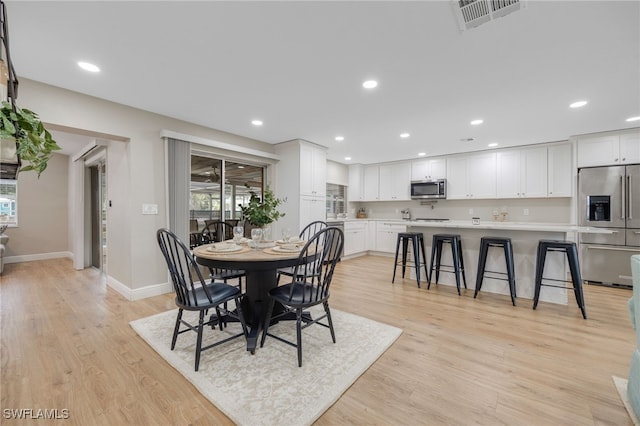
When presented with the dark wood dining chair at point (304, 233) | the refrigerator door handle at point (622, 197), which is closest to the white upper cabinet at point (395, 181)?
the dark wood dining chair at point (304, 233)

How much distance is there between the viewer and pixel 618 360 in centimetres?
203

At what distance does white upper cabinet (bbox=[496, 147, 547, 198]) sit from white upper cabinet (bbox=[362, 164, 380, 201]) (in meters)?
2.63

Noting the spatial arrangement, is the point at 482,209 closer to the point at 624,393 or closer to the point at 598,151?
the point at 598,151

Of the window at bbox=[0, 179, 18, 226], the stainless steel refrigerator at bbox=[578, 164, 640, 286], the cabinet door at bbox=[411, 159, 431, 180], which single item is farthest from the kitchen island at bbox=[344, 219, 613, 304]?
the window at bbox=[0, 179, 18, 226]

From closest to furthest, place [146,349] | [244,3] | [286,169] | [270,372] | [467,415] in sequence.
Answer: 1. [467,415]
2. [244,3]
3. [270,372]
4. [146,349]
5. [286,169]

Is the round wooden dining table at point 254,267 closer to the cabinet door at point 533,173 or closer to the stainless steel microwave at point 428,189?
the stainless steel microwave at point 428,189

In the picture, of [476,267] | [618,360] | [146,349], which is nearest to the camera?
[618,360]

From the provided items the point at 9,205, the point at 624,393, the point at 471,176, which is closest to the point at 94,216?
the point at 9,205

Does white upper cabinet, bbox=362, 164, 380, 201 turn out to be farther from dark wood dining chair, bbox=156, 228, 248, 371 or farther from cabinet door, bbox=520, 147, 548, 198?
dark wood dining chair, bbox=156, 228, 248, 371

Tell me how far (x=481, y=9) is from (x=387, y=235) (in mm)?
5139

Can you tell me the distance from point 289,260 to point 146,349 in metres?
1.37

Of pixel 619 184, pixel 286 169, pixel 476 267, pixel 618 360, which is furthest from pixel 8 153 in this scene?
pixel 619 184

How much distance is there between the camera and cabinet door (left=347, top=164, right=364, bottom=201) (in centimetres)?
711

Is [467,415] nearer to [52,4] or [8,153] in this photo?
[8,153]
